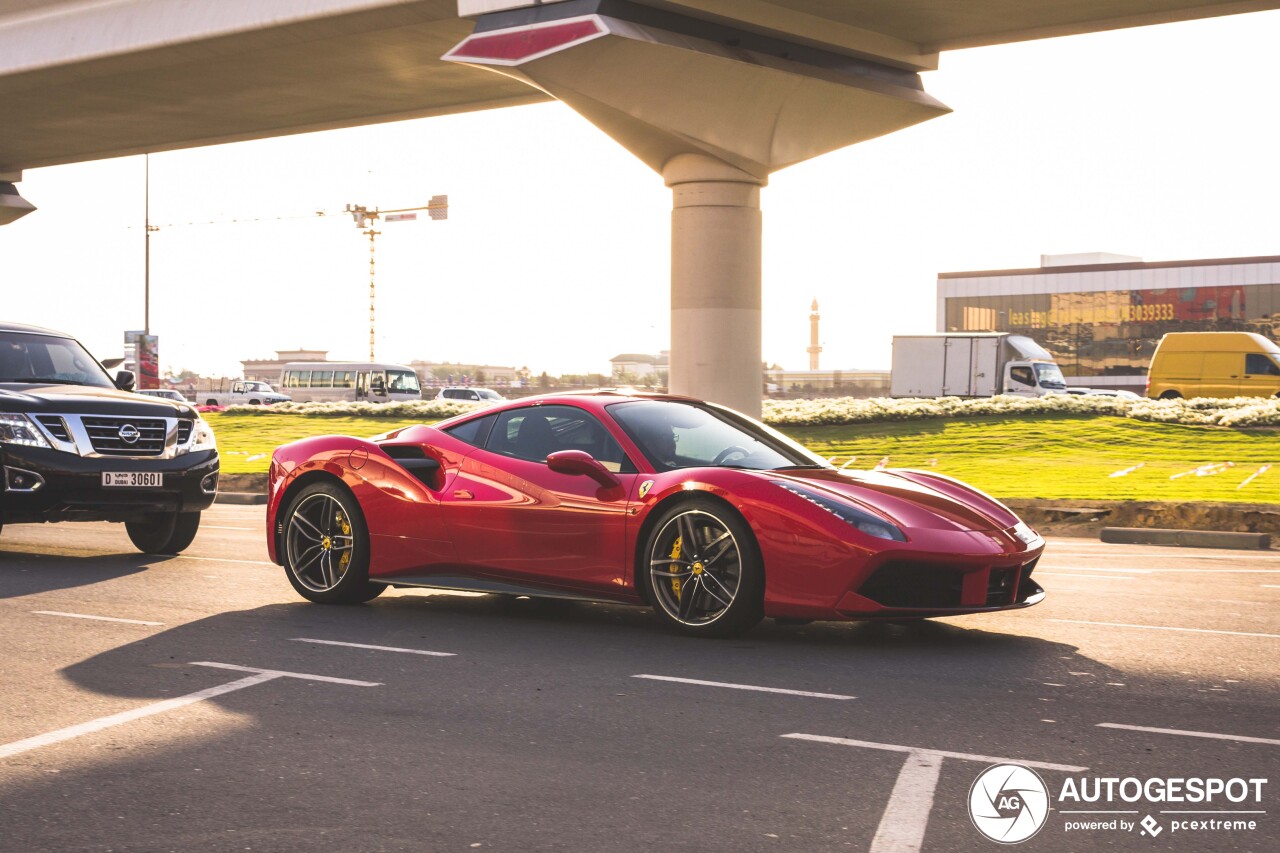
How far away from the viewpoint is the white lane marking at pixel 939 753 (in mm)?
4578

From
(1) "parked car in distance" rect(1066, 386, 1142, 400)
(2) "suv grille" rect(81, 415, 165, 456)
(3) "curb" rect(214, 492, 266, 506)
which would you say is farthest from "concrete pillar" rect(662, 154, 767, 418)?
(1) "parked car in distance" rect(1066, 386, 1142, 400)

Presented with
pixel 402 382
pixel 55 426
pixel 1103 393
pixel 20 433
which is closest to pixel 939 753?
pixel 55 426

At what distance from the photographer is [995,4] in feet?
59.7

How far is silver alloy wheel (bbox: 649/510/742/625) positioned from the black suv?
502 cm

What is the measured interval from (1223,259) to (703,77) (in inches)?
2709

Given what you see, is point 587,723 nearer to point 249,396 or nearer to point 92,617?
point 92,617

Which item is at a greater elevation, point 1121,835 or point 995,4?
point 995,4

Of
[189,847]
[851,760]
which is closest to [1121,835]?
[851,760]

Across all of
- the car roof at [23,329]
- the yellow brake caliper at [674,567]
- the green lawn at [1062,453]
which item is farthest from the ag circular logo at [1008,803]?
the green lawn at [1062,453]

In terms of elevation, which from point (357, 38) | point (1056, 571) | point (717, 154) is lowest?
point (1056, 571)

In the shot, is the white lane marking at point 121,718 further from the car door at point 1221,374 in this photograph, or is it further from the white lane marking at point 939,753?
the car door at point 1221,374

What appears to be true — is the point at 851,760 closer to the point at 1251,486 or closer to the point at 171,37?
the point at 1251,486

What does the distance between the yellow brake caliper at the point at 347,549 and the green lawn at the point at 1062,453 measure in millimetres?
9544

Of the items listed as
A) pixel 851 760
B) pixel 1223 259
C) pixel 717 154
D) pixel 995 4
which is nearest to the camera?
pixel 851 760
